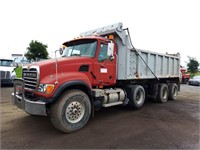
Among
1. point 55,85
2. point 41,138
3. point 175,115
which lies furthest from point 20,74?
point 175,115

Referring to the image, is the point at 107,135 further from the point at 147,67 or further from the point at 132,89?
the point at 147,67

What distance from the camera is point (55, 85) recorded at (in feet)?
13.3

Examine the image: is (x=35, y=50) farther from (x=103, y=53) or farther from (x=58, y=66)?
(x=58, y=66)

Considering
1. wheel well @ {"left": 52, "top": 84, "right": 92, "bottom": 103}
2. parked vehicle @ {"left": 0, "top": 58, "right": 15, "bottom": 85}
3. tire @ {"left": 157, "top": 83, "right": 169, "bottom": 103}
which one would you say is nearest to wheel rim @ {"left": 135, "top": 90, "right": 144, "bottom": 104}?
tire @ {"left": 157, "top": 83, "right": 169, "bottom": 103}

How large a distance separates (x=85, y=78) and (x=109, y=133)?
161cm

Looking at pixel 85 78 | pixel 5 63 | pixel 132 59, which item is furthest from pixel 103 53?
pixel 5 63

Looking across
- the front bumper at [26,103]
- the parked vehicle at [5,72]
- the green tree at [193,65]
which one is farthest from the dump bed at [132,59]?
the green tree at [193,65]

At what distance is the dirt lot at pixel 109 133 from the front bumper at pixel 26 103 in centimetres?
61

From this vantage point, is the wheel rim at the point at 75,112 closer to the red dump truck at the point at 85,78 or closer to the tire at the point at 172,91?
the red dump truck at the point at 85,78

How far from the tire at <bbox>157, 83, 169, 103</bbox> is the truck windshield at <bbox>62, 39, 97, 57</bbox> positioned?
16.5 ft

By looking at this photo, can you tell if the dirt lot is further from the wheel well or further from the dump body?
the dump body

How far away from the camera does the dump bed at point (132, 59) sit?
20.8 feet

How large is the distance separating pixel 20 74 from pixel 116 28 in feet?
11.7

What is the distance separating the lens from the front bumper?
398cm
